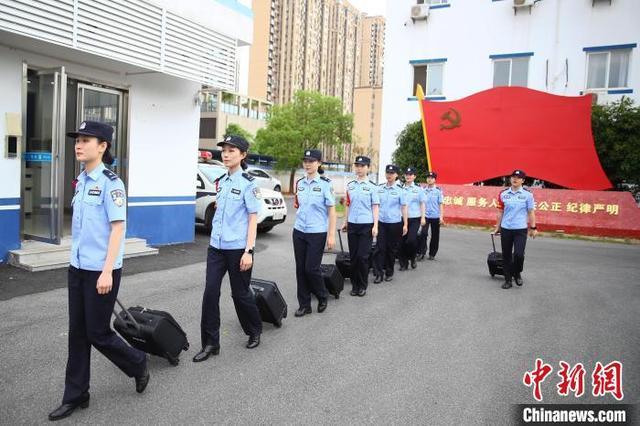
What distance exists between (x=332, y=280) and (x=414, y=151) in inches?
590

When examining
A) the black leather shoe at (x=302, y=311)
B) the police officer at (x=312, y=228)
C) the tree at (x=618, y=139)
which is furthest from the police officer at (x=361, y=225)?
the tree at (x=618, y=139)

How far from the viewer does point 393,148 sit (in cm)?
2342

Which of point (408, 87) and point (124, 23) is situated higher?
point (408, 87)

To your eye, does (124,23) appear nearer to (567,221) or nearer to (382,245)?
(382,245)

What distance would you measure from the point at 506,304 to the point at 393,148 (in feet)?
55.5

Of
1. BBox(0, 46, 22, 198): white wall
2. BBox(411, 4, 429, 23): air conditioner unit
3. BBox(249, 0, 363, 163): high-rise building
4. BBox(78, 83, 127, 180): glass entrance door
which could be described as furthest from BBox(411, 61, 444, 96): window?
BBox(249, 0, 363, 163): high-rise building

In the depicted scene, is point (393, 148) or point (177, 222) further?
point (393, 148)

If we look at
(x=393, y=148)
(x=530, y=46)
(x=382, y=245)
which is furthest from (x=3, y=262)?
(x=530, y=46)

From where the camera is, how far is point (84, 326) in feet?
11.5

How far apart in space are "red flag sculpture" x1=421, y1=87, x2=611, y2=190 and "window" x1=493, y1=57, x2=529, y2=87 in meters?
2.93

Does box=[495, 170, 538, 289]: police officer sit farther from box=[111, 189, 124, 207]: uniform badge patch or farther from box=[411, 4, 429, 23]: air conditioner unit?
box=[411, 4, 429, 23]: air conditioner unit

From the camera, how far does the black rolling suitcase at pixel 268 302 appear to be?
5.38m

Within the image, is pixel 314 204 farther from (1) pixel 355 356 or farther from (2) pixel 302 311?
(1) pixel 355 356

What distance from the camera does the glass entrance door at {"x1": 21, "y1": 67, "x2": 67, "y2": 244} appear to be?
25.9ft
